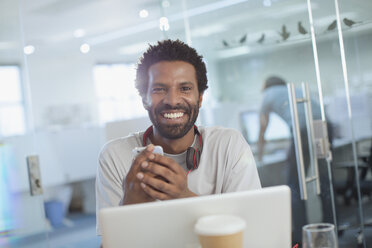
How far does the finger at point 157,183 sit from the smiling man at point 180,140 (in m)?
0.26

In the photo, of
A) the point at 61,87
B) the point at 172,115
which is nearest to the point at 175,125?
the point at 172,115

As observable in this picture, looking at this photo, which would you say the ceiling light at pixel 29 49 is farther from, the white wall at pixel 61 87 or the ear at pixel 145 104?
the ear at pixel 145 104

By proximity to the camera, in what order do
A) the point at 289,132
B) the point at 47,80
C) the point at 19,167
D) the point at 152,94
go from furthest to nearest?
the point at 47,80
the point at 289,132
the point at 19,167
the point at 152,94

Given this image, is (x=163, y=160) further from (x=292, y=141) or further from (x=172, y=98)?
(x=292, y=141)

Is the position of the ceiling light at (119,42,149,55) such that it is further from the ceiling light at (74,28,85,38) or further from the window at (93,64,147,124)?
the ceiling light at (74,28,85,38)

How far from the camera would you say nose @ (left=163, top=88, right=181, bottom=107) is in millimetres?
1699

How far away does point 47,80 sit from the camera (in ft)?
29.9

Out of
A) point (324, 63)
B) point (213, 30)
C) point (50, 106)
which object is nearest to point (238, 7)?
point (213, 30)

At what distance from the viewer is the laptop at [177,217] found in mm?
938

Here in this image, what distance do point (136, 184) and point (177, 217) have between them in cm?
42

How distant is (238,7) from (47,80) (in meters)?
6.82

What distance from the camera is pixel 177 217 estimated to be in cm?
94

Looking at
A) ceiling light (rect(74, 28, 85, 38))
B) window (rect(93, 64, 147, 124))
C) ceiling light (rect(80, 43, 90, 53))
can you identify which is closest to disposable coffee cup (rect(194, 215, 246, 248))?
ceiling light (rect(74, 28, 85, 38))

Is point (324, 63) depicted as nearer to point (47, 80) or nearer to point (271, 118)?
point (271, 118)
